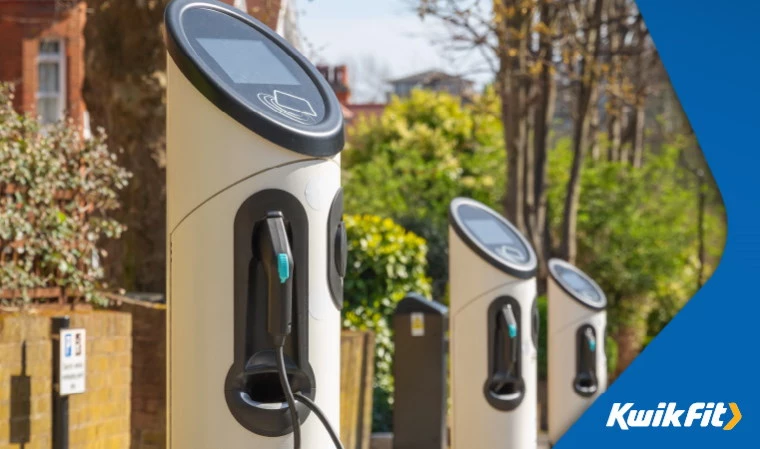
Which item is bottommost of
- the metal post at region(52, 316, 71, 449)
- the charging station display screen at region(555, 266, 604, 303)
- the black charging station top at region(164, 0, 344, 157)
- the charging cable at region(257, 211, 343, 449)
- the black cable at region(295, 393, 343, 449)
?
the charging station display screen at region(555, 266, 604, 303)

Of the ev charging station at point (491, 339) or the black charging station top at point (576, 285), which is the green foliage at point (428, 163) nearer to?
the black charging station top at point (576, 285)

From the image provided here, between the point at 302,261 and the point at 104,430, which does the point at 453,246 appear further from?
the point at 302,261

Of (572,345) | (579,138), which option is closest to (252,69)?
(572,345)

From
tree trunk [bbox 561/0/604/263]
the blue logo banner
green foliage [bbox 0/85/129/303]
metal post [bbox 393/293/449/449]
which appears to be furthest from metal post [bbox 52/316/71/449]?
tree trunk [bbox 561/0/604/263]

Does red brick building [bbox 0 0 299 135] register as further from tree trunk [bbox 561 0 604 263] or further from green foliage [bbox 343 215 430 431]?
green foliage [bbox 343 215 430 431]

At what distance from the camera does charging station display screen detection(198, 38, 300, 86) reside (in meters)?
3.93

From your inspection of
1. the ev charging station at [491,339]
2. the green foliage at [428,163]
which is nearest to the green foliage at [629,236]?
the green foliage at [428,163]

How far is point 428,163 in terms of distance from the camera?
24562 mm

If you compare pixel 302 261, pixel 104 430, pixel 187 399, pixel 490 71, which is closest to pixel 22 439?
pixel 104 430

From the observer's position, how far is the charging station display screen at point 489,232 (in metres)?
7.33

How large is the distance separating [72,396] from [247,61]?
7.52 feet

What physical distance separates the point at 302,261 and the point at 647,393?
345cm

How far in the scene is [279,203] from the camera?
12.4 ft

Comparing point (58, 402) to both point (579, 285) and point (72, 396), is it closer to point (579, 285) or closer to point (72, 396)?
point (72, 396)
